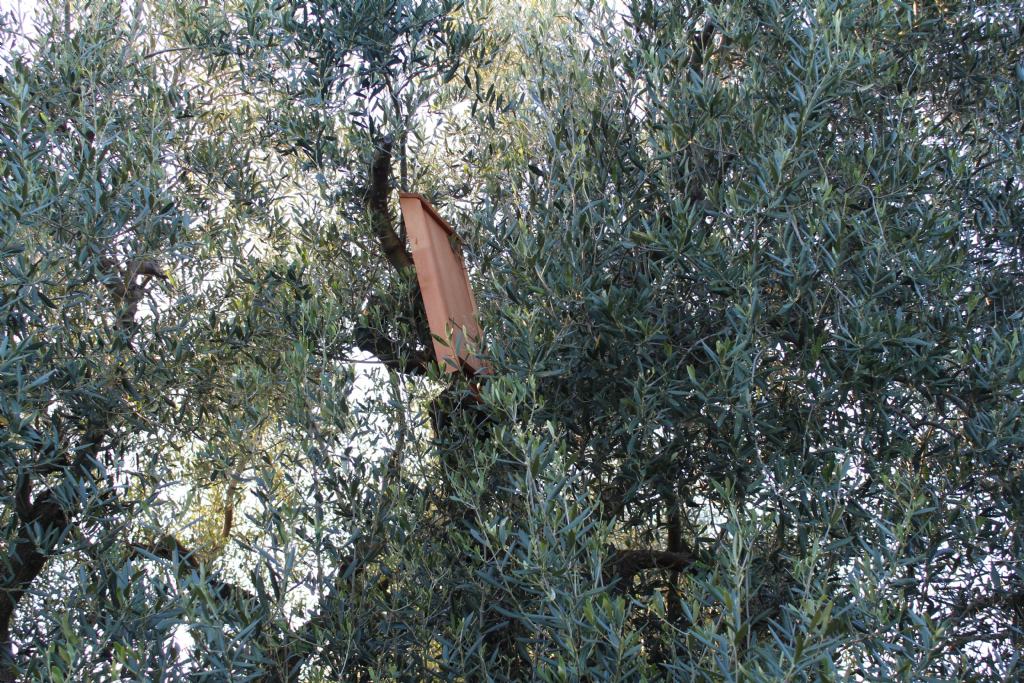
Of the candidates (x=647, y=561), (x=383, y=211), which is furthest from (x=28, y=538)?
(x=647, y=561)

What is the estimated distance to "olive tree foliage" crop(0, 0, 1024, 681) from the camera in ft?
13.6

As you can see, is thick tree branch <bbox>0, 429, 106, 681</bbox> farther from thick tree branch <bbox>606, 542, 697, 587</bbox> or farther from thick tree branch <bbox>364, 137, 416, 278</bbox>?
thick tree branch <bbox>606, 542, 697, 587</bbox>

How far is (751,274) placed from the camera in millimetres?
4570

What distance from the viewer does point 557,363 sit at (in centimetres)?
489

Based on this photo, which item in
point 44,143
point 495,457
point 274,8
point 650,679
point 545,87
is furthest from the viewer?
point 274,8

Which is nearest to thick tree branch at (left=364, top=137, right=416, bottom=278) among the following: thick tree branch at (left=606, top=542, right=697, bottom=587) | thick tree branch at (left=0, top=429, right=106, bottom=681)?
thick tree branch at (left=0, top=429, right=106, bottom=681)

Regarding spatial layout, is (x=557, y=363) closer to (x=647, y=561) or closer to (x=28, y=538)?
(x=647, y=561)

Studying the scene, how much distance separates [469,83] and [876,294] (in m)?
3.30

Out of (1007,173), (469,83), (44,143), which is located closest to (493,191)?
(469,83)

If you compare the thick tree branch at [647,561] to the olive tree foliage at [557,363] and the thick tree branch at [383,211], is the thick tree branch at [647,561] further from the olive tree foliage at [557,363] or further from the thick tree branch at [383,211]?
the thick tree branch at [383,211]

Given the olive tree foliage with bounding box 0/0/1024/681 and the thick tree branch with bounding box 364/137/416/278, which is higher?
the thick tree branch with bounding box 364/137/416/278

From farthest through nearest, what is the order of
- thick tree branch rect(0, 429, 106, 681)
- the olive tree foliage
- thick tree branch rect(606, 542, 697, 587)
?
thick tree branch rect(606, 542, 697, 587), thick tree branch rect(0, 429, 106, 681), the olive tree foliage

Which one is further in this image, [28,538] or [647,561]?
[647,561]

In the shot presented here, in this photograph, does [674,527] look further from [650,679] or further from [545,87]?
[545,87]
